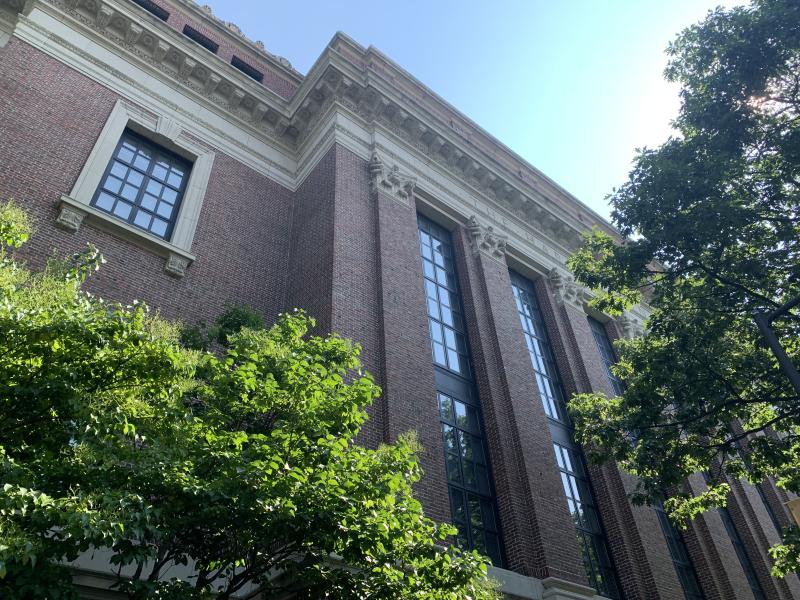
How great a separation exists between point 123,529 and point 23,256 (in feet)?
30.2

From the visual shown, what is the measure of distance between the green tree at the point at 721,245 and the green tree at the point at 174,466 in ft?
24.3

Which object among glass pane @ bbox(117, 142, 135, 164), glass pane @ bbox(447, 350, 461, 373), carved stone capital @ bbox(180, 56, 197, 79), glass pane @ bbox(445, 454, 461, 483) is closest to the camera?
glass pane @ bbox(445, 454, 461, 483)

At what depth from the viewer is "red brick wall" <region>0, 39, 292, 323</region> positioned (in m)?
13.4

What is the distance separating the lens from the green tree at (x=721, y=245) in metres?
12.7

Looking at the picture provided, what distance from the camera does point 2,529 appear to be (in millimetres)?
4629

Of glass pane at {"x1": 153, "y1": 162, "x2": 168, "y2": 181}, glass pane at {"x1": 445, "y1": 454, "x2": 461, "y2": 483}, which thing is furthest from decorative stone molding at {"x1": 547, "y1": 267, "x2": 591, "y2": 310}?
glass pane at {"x1": 153, "y1": 162, "x2": 168, "y2": 181}

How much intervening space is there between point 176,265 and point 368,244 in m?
5.20

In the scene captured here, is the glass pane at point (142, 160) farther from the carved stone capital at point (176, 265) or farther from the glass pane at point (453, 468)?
the glass pane at point (453, 468)

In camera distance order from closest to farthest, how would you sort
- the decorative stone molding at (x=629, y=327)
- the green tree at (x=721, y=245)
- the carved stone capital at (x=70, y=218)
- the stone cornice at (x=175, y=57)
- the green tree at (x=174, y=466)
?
the green tree at (x=174, y=466) < the green tree at (x=721, y=245) < the carved stone capital at (x=70, y=218) < the stone cornice at (x=175, y=57) < the decorative stone molding at (x=629, y=327)

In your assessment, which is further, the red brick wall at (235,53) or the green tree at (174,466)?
the red brick wall at (235,53)

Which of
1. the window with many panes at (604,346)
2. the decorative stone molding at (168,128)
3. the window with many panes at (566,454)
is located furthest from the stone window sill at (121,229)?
the window with many panes at (604,346)

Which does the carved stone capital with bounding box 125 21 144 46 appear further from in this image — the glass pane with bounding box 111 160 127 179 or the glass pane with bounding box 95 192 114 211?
the glass pane with bounding box 95 192 114 211

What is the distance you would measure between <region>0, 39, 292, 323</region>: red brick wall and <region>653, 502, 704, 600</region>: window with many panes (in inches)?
552

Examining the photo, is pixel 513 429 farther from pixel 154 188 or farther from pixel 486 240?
pixel 154 188
